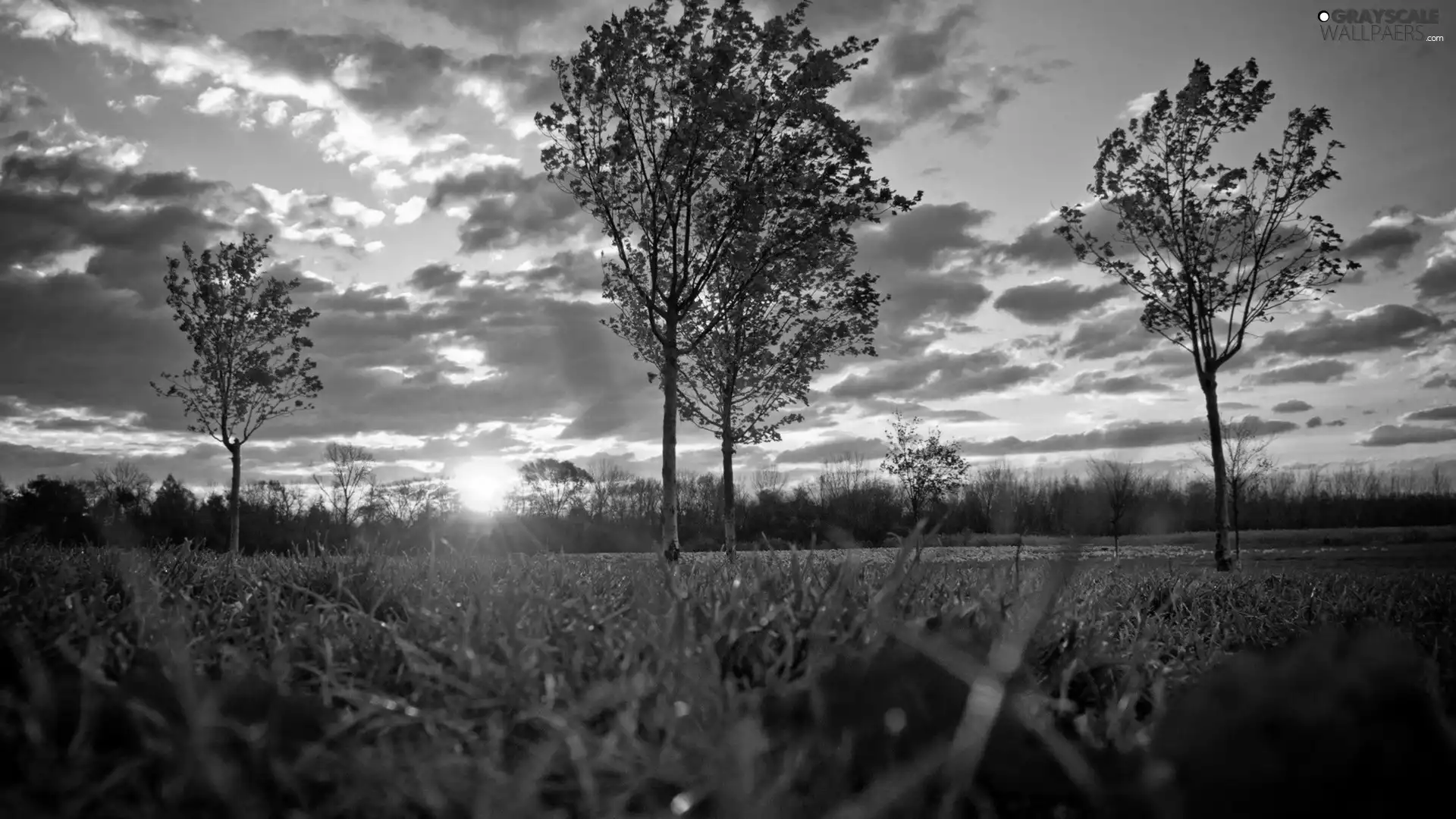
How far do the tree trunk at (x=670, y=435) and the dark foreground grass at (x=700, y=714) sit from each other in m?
12.8

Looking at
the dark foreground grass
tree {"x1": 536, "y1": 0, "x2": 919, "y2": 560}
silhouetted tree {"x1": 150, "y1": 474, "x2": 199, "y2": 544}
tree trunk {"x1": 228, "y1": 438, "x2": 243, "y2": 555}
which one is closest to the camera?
the dark foreground grass

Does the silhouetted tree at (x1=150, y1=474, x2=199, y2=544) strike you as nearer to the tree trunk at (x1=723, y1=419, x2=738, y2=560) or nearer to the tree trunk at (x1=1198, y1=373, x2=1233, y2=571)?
the tree trunk at (x1=723, y1=419, x2=738, y2=560)

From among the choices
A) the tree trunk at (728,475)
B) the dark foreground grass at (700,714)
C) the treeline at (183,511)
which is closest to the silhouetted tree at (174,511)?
the treeline at (183,511)

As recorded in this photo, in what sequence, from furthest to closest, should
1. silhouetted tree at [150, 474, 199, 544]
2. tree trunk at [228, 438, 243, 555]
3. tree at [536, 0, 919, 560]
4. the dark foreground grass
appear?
1. silhouetted tree at [150, 474, 199, 544]
2. tree trunk at [228, 438, 243, 555]
3. tree at [536, 0, 919, 560]
4. the dark foreground grass

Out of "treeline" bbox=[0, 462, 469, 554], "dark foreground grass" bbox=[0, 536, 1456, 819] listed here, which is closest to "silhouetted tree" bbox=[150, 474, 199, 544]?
"treeline" bbox=[0, 462, 469, 554]

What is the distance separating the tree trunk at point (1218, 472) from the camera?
20.8 meters

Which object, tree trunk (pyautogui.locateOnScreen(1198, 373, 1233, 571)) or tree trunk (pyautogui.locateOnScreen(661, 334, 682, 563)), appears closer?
tree trunk (pyautogui.locateOnScreen(661, 334, 682, 563))

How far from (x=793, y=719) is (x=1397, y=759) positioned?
0.97 metres

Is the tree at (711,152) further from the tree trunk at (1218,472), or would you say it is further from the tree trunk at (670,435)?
the tree trunk at (1218,472)

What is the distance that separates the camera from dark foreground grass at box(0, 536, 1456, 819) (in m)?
1.13

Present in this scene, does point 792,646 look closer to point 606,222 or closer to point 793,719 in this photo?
point 793,719

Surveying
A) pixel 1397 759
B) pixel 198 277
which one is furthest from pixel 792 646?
pixel 198 277

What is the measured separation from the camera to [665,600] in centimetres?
253

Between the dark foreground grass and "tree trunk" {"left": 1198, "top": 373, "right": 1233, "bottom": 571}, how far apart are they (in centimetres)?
2154
